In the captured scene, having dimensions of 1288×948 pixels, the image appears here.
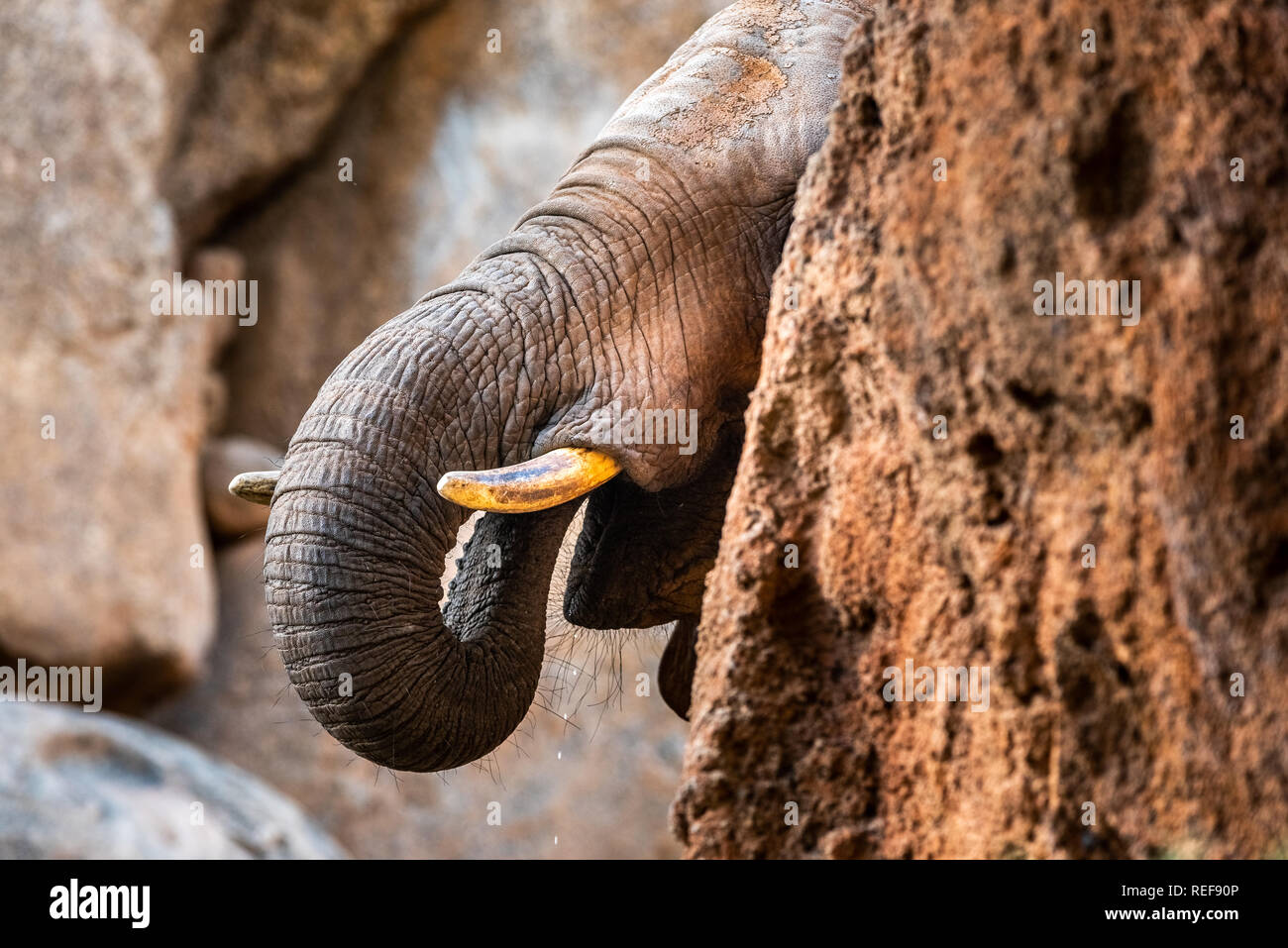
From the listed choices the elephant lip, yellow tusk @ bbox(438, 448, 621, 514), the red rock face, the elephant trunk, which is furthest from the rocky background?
the red rock face

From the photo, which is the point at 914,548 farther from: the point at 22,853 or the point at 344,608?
the point at 22,853

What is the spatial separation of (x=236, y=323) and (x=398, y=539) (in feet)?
21.8

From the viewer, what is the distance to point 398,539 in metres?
2.69

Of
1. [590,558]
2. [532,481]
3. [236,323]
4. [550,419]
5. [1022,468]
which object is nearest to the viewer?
[1022,468]

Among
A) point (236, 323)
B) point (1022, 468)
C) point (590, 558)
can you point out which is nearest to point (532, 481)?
point (590, 558)

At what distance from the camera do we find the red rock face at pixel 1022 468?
156cm

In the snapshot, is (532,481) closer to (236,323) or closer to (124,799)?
(124,799)

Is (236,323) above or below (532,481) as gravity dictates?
above

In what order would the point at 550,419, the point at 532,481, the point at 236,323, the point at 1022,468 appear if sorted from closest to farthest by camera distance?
the point at 1022,468
the point at 532,481
the point at 550,419
the point at 236,323

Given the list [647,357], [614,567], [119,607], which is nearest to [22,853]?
[119,607]

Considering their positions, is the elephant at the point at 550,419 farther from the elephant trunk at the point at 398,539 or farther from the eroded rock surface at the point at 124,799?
the eroded rock surface at the point at 124,799

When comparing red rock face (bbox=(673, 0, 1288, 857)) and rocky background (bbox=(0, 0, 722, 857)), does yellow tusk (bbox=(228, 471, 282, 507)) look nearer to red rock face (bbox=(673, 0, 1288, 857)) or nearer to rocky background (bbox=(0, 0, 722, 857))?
red rock face (bbox=(673, 0, 1288, 857))

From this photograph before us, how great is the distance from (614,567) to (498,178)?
5.85 metres
